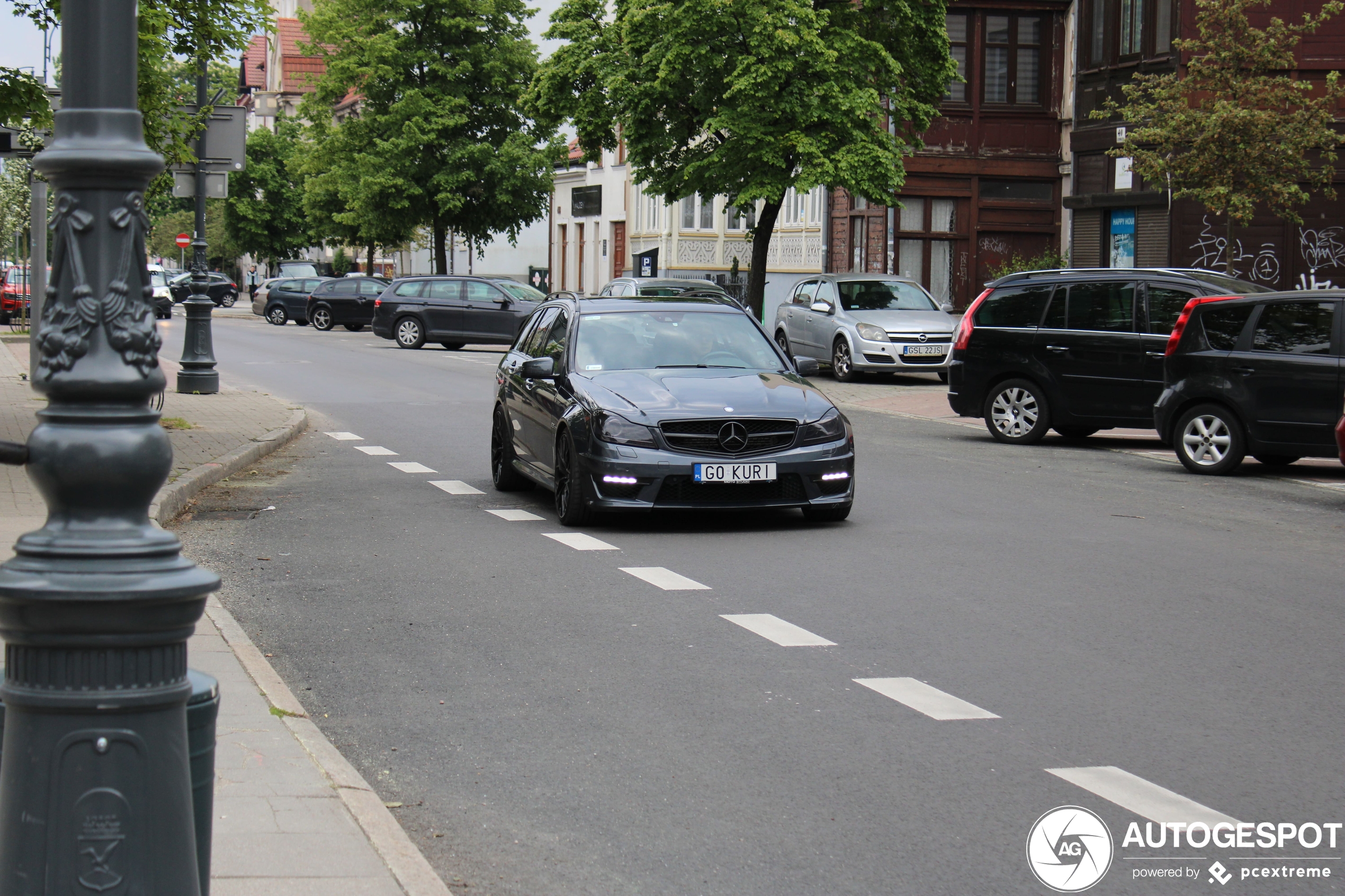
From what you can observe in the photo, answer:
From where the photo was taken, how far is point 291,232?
81.1 meters

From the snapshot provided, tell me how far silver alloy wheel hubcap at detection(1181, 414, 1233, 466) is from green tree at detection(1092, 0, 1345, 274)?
10.1 metres

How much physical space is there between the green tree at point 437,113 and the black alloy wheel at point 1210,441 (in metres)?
39.7

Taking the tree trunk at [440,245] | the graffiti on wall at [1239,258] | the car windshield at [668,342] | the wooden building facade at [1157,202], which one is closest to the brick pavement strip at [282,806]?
the car windshield at [668,342]

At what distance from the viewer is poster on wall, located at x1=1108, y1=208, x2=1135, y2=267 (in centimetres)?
3228

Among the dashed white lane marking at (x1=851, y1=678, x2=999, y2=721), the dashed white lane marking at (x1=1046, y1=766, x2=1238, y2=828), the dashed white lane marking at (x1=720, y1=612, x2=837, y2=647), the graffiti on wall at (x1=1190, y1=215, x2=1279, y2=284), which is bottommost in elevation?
the dashed white lane marking at (x1=851, y1=678, x2=999, y2=721)

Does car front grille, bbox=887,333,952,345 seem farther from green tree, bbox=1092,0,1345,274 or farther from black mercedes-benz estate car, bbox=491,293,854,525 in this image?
black mercedes-benz estate car, bbox=491,293,854,525

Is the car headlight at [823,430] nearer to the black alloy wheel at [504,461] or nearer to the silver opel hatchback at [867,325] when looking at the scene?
the black alloy wheel at [504,461]

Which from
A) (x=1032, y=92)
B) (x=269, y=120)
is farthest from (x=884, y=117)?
(x=269, y=120)

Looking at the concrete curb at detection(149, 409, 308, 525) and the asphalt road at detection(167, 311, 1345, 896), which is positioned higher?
the concrete curb at detection(149, 409, 308, 525)

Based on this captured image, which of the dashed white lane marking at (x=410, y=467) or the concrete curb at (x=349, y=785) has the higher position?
the concrete curb at (x=349, y=785)

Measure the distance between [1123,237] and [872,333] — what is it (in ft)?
27.8

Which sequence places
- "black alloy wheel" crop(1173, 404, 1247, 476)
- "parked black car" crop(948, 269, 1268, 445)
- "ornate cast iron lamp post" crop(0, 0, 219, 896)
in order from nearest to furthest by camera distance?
"ornate cast iron lamp post" crop(0, 0, 219, 896) → "black alloy wheel" crop(1173, 404, 1247, 476) → "parked black car" crop(948, 269, 1268, 445)

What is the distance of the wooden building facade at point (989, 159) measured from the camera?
3738cm

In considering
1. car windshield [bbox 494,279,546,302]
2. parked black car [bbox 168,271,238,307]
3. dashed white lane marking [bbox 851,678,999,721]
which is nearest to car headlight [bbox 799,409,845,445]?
dashed white lane marking [bbox 851,678,999,721]
